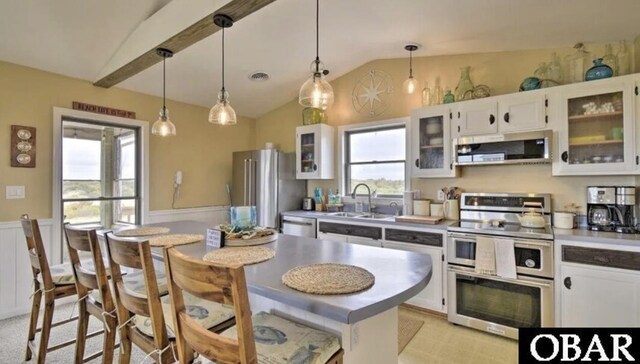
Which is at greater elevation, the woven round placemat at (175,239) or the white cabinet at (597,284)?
the woven round placemat at (175,239)

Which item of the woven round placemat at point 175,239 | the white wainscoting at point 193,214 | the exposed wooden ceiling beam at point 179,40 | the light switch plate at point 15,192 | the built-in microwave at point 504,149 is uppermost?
the exposed wooden ceiling beam at point 179,40

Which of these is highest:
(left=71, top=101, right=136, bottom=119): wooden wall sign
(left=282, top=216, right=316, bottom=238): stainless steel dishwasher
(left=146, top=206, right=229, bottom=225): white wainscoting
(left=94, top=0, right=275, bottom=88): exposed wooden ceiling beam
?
(left=94, top=0, right=275, bottom=88): exposed wooden ceiling beam

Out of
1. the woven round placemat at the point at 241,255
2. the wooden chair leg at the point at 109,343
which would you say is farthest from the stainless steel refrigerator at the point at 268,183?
the wooden chair leg at the point at 109,343

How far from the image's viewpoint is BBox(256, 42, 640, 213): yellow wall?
9.06 ft

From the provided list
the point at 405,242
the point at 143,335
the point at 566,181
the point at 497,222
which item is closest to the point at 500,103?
the point at 566,181

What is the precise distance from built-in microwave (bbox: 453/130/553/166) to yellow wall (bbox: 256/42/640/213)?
0.94ft

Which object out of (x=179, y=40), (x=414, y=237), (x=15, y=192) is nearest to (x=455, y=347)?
(x=414, y=237)

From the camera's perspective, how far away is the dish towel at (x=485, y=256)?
2547 millimetres

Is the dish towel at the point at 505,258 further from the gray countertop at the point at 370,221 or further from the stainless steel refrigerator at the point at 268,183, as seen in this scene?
the stainless steel refrigerator at the point at 268,183

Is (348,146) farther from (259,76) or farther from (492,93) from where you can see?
(492,93)

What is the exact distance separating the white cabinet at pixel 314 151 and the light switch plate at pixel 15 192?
2894 millimetres

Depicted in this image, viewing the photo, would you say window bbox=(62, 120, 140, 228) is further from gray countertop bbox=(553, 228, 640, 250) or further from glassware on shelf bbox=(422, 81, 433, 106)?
gray countertop bbox=(553, 228, 640, 250)

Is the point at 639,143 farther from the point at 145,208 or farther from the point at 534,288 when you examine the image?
the point at 145,208

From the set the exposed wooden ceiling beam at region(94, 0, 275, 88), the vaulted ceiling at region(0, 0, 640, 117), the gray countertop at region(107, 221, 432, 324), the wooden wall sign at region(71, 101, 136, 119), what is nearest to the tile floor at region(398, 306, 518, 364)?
the gray countertop at region(107, 221, 432, 324)
